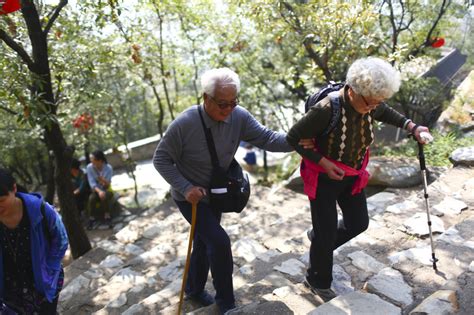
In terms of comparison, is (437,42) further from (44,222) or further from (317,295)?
(44,222)

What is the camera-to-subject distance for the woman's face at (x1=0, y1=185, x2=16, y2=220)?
225cm

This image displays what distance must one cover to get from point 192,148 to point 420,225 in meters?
2.46

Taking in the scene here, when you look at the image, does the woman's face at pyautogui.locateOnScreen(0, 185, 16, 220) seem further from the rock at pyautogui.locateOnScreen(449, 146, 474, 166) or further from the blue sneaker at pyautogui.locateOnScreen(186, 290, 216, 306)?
the rock at pyautogui.locateOnScreen(449, 146, 474, 166)

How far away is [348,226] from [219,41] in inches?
253

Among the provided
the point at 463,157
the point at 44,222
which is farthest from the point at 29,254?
the point at 463,157

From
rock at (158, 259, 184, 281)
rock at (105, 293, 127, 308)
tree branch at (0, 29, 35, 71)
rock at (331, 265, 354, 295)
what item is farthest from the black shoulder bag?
tree branch at (0, 29, 35, 71)

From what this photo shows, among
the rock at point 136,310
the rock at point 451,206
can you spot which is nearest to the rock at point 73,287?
the rock at point 136,310

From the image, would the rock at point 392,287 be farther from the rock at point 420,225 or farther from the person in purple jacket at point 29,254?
the person in purple jacket at point 29,254

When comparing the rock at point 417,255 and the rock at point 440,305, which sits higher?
the rock at point 440,305

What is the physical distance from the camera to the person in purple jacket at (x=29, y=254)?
2420 millimetres

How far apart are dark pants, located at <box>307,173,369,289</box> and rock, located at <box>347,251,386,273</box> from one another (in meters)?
0.54

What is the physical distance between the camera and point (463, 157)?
17.0 feet

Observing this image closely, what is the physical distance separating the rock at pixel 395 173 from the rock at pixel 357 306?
3.50m

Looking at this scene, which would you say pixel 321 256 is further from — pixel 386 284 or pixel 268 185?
pixel 268 185
